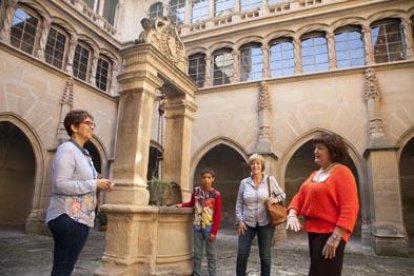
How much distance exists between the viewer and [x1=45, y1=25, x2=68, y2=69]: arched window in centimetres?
1055

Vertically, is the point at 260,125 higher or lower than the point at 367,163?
higher

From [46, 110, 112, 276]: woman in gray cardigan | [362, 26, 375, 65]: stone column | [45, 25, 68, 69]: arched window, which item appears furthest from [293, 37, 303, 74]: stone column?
[46, 110, 112, 276]: woman in gray cardigan

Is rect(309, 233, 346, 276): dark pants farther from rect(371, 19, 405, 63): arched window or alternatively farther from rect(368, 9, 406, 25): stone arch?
rect(368, 9, 406, 25): stone arch

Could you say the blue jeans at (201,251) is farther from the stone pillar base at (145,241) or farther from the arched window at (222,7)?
A: the arched window at (222,7)

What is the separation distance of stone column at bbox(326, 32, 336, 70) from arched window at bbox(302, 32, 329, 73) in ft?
0.66

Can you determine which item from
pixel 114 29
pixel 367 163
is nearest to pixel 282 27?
pixel 367 163

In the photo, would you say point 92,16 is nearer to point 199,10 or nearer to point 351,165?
point 199,10

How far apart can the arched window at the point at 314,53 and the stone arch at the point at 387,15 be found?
5.01ft

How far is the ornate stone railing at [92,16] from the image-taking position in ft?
38.3

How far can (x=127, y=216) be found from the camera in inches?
151

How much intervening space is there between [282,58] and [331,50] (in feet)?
5.33

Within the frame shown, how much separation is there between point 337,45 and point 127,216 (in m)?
9.53

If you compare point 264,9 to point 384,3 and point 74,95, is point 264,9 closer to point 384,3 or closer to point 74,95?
point 384,3

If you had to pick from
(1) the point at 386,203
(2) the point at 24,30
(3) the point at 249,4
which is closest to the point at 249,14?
(3) the point at 249,4
